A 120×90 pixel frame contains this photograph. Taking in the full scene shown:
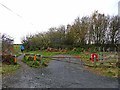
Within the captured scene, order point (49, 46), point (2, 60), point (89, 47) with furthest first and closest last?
point (49, 46)
point (89, 47)
point (2, 60)

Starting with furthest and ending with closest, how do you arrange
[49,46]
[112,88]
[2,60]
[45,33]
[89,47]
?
1. [45,33]
2. [49,46]
3. [89,47]
4. [2,60]
5. [112,88]

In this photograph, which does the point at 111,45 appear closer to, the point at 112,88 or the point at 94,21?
the point at 94,21

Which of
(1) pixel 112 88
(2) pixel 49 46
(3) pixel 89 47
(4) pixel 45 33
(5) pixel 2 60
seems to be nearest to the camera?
(1) pixel 112 88

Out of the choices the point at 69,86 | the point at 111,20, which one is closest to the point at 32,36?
the point at 111,20

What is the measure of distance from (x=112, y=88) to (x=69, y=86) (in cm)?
210

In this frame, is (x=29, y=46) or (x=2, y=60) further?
(x=29, y=46)

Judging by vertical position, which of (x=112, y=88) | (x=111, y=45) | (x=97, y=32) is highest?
(x=97, y=32)

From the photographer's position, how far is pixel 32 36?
52.0 metres

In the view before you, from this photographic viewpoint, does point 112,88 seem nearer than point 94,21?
Yes

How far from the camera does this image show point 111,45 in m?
44.3

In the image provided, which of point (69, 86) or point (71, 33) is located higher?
point (71, 33)

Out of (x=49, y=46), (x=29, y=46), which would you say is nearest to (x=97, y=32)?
(x=49, y=46)

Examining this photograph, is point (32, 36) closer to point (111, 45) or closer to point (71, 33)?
point (71, 33)

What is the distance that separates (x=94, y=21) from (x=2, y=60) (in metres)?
28.3
